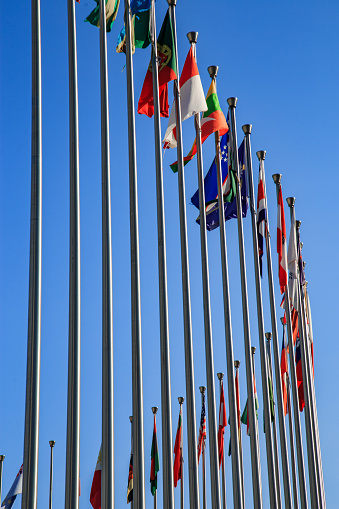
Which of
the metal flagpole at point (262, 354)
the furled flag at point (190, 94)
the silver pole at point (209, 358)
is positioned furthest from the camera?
the metal flagpole at point (262, 354)

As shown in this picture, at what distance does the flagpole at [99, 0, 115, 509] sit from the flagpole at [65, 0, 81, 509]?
0.77m

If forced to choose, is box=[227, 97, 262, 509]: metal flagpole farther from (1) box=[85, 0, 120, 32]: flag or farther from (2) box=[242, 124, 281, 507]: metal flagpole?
(1) box=[85, 0, 120, 32]: flag

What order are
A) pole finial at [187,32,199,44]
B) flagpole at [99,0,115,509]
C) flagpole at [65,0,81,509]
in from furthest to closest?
pole finial at [187,32,199,44] < flagpole at [99,0,115,509] < flagpole at [65,0,81,509]

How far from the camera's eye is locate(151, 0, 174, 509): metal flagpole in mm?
11211

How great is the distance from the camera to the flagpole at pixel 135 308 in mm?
10219

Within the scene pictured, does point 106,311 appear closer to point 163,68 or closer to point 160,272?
point 160,272

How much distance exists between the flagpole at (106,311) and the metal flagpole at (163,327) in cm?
99

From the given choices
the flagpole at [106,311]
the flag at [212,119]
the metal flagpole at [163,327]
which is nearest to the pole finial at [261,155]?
the flag at [212,119]

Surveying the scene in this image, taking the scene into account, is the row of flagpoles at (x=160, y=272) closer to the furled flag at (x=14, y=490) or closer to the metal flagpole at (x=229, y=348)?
the metal flagpole at (x=229, y=348)

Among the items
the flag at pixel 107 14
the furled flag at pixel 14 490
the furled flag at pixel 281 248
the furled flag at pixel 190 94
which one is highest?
the flag at pixel 107 14

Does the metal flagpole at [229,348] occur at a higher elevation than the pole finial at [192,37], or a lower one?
lower

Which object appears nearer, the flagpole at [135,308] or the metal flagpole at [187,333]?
the flagpole at [135,308]

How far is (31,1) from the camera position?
10.1 m

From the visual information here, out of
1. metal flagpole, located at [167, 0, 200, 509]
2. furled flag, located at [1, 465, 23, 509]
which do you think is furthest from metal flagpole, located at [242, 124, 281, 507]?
furled flag, located at [1, 465, 23, 509]
